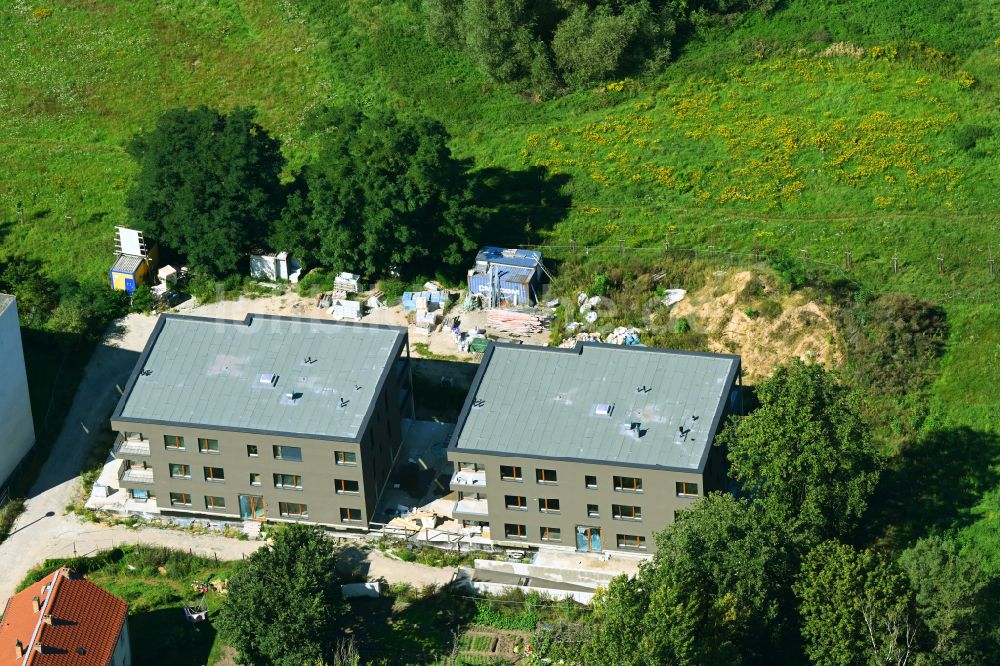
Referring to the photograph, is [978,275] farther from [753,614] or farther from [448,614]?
[448,614]

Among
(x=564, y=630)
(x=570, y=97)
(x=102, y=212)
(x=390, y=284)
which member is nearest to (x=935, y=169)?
(x=570, y=97)

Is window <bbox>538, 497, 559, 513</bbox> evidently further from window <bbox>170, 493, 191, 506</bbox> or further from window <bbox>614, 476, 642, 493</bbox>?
window <bbox>170, 493, 191, 506</bbox>

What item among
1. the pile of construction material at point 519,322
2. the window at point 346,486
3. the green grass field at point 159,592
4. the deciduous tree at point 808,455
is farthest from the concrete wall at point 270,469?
the deciduous tree at point 808,455

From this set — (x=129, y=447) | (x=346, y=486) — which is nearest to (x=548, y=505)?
(x=346, y=486)

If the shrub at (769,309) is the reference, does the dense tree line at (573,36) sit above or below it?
above

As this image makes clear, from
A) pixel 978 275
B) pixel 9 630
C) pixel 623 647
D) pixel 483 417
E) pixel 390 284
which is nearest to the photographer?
pixel 623 647

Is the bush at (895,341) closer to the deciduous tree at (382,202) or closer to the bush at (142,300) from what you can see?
the deciduous tree at (382,202)
